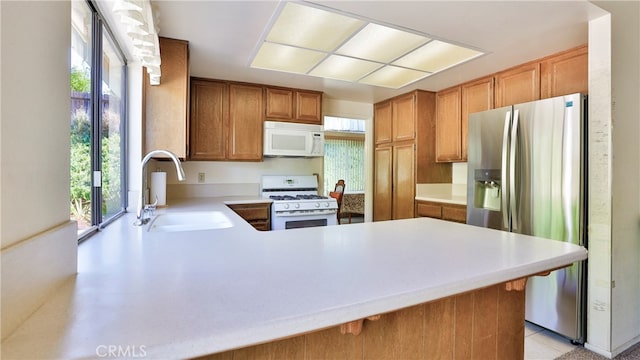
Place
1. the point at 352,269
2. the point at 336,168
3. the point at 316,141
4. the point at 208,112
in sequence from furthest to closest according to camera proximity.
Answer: the point at 336,168 → the point at 316,141 → the point at 208,112 → the point at 352,269

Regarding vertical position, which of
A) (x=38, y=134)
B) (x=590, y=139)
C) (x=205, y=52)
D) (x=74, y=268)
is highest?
(x=205, y=52)

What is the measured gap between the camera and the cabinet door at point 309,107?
142 inches

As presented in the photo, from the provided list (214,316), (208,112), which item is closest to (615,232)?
(214,316)

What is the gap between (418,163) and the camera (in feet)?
12.2

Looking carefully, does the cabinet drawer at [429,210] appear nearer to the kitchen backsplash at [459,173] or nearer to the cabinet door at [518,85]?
the kitchen backsplash at [459,173]

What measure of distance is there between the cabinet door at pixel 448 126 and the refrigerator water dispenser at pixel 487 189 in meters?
0.85

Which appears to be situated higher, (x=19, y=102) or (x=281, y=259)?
(x=19, y=102)

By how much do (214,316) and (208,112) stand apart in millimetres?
3060

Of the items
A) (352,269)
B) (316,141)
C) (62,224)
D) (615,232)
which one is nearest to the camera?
(62,224)

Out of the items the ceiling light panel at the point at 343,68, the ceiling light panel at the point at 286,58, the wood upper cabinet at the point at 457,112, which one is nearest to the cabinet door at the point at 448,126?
the wood upper cabinet at the point at 457,112

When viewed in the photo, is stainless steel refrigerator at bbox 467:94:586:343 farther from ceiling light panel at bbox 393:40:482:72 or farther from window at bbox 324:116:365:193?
window at bbox 324:116:365:193

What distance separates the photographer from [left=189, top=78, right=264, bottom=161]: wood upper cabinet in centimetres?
319

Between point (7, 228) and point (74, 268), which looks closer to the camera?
point (7, 228)

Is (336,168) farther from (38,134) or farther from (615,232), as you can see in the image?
(38,134)
